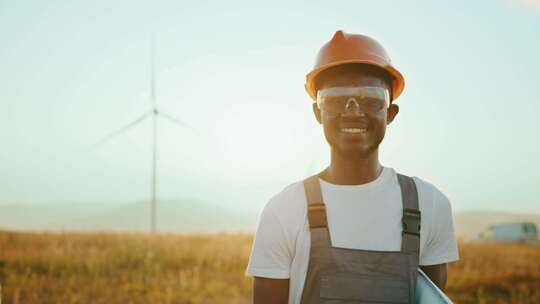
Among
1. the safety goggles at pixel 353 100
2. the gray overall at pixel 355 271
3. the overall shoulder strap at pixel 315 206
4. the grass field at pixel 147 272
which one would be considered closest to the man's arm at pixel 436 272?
the gray overall at pixel 355 271

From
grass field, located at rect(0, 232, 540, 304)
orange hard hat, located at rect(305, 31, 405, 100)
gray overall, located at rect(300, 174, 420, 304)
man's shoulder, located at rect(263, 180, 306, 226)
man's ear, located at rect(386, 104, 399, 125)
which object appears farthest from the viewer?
grass field, located at rect(0, 232, 540, 304)

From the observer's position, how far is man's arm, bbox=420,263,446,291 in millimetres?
3571

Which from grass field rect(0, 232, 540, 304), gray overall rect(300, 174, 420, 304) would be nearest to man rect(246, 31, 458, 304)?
gray overall rect(300, 174, 420, 304)

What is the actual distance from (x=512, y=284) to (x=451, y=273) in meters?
1.31

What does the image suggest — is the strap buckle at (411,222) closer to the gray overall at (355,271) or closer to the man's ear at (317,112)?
the gray overall at (355,271)

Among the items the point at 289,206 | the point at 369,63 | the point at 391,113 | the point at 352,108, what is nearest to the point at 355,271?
the point at 289,206

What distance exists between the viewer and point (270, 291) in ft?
11.0

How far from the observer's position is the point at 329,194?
3465 millimetres

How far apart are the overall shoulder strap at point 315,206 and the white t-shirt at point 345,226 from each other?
0.21 feet

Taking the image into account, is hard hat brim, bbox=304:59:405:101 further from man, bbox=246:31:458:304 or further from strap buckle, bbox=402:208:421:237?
strap buckle, bbox=402:208:421:237

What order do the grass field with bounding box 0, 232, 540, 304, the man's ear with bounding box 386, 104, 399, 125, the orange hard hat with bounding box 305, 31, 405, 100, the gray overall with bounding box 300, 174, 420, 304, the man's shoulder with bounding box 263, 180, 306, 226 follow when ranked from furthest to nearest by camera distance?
1. the grass field with bounding box 0, 232, 540, 304
2. the man's ear with bounding box 386, 104, 399, 125
3. the orange hard hat with bounding box 305, 31, 405, 100
4. the man's shoulder with bounding box 263, 180, 306, 226
5. the gray overall with bounding box 300, 174, 420, 304

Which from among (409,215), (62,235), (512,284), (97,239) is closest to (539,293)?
(512,284)

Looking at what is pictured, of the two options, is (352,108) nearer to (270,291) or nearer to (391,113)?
(391,113)

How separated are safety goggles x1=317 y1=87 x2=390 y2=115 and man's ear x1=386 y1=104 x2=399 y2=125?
19 centimetres
